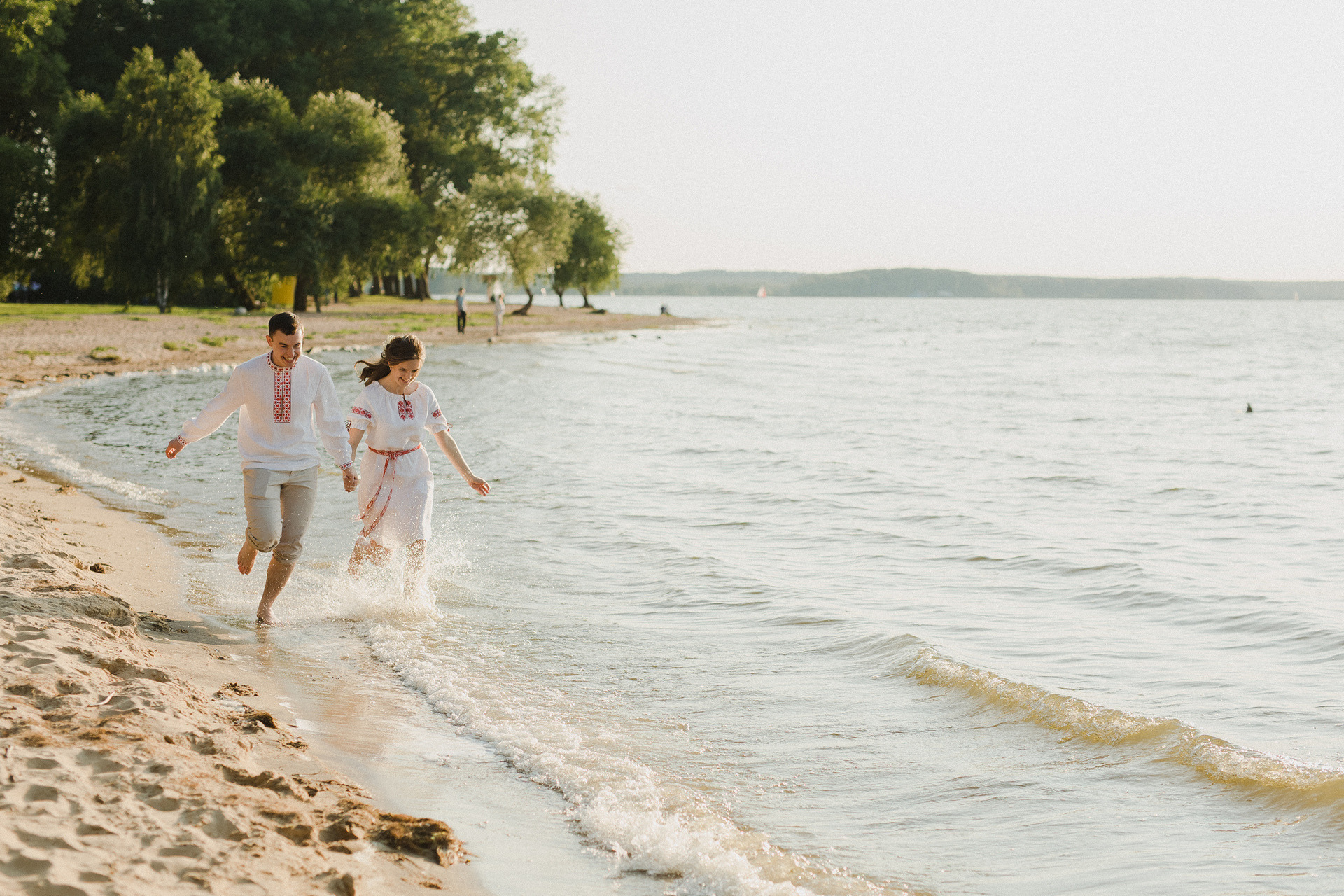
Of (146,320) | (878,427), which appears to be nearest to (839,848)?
(878,427)

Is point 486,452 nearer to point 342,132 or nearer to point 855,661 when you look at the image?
point 855,661

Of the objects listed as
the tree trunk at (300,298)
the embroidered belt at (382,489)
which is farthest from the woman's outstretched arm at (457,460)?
the tree trunk at (300,298)

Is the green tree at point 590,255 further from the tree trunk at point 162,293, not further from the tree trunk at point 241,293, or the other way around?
the tree trunk at point 162,293

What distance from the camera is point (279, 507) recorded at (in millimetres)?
7016

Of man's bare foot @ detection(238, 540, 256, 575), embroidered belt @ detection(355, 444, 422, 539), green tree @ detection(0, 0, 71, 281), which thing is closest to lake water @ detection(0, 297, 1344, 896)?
man's bare foot @ detection(238, 540, 256, 575)

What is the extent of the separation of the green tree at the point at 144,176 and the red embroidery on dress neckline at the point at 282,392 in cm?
3586

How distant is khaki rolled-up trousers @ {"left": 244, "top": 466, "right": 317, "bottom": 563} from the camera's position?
6805 millimetres

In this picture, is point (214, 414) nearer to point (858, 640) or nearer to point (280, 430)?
point (280, 430)

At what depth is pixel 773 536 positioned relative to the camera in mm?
11148

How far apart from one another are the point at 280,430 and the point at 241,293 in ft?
146

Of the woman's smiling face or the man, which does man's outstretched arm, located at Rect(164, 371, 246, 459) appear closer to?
the man

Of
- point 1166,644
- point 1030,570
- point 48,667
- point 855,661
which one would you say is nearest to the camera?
point 48,667

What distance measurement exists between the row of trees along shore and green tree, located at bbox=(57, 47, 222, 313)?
0.07 meters

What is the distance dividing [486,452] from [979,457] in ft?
→ 24.8
